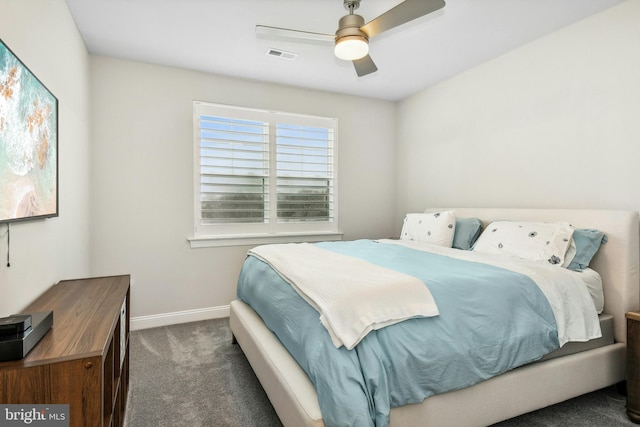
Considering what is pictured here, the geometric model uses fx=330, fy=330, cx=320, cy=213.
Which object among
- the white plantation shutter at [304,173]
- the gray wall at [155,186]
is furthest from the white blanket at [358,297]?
the white plantation shutter at [304,173]

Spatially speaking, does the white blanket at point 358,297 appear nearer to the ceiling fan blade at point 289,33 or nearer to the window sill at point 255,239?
the ceiling fan blade at point 289,33

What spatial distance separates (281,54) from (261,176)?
1.30m

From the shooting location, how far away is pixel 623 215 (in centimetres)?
216

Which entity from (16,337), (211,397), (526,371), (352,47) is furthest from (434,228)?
(16,337)

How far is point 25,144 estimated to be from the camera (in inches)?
57.4

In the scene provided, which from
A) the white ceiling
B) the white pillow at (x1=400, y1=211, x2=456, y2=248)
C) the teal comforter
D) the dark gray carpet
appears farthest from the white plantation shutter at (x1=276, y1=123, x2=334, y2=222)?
the teal comforter

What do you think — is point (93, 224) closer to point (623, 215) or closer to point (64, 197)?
point (64, 197)

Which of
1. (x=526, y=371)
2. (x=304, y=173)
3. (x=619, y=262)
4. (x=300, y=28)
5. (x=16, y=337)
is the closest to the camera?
(x=16, y=337)

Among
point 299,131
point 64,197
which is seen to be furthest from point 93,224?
point 299,131

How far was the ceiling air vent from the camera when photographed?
299cm

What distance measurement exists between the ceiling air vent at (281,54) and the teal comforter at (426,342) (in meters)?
2.08

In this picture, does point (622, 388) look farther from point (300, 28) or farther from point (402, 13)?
point (300, 28)

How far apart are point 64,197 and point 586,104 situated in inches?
150

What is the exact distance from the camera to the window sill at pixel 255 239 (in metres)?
3.47
